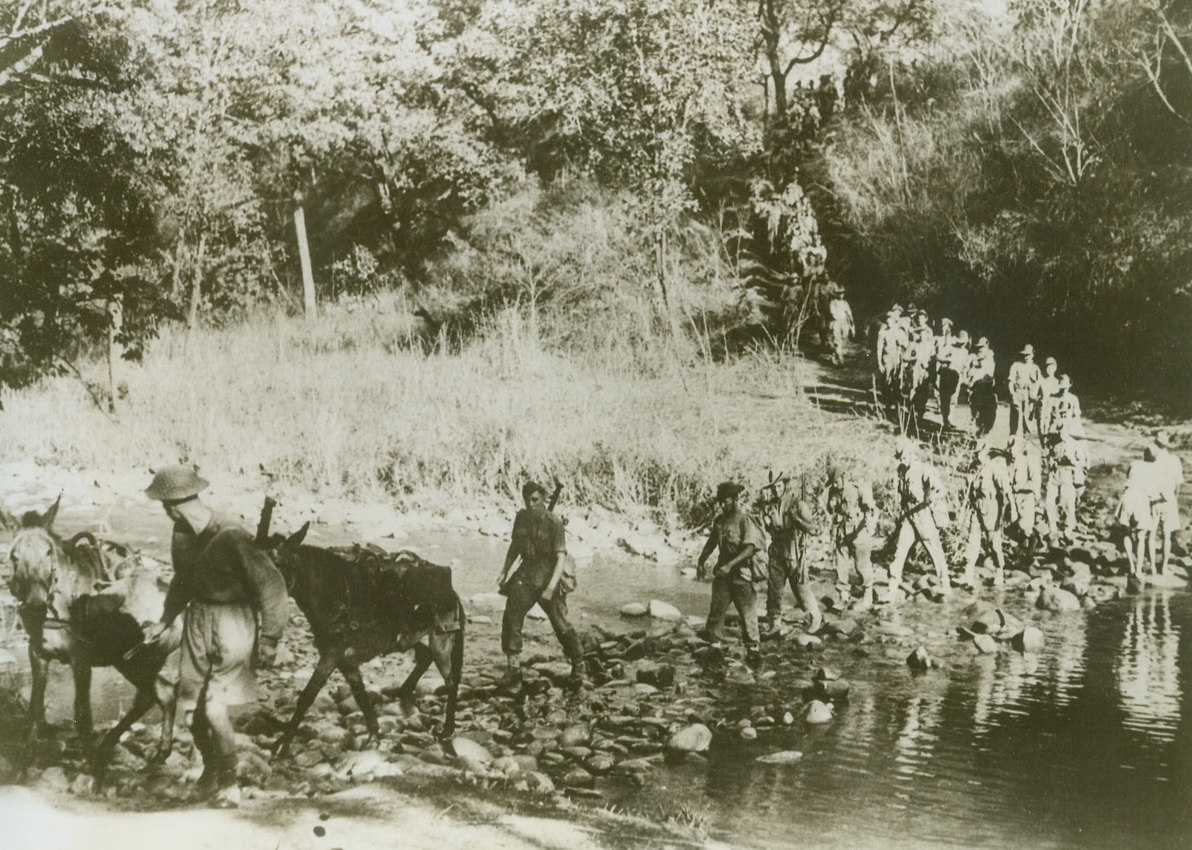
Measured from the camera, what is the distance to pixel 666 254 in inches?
194

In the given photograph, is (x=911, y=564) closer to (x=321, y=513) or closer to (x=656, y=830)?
(x=656, y=830)

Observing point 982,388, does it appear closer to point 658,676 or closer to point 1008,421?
point 1008,421

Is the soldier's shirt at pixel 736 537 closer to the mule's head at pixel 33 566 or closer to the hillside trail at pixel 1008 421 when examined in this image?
the hillside trail at pixel 1008 421

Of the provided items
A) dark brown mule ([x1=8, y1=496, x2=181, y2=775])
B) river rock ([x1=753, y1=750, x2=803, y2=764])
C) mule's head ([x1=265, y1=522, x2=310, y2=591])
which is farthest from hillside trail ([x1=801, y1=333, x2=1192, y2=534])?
dark brown mule ([x1=8, y1=496, x2=181, y2=775])

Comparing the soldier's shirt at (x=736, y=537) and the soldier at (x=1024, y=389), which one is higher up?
the soldier at (x=1024, y=389)

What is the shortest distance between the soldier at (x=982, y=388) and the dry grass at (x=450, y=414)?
0.61 meters

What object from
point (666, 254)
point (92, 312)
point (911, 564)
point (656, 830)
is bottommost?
point (656, 830)

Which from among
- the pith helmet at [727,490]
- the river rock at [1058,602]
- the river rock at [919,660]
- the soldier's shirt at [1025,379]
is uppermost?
the soldier's shirt at [1025,379]

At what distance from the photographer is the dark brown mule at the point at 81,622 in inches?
141

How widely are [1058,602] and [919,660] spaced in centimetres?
84

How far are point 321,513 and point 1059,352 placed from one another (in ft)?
11.9

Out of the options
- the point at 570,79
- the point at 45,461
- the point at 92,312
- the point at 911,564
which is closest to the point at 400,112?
the point at 570,79

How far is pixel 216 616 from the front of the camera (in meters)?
3.36

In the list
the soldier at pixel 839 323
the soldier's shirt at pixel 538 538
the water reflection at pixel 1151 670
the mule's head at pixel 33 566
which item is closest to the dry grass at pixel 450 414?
the soldier at pixel 839 323
